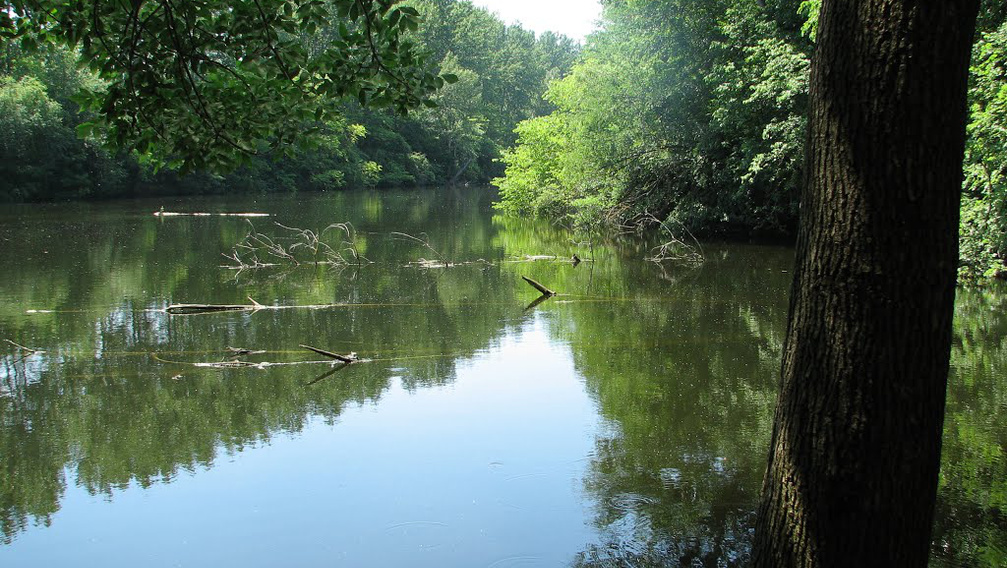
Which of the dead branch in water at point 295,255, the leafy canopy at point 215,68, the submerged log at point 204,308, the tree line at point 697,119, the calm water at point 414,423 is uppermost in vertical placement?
the tree line at point 697,119

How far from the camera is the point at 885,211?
2.60 m

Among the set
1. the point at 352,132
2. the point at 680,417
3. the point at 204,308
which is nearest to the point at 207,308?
the point at 204,308

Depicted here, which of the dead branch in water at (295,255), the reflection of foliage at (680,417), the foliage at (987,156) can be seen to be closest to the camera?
the reflection of foliage at (680,417)

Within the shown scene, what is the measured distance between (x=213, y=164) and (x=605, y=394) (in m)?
4.75

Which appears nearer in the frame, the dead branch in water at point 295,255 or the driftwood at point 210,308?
the driftwood at point 210,308

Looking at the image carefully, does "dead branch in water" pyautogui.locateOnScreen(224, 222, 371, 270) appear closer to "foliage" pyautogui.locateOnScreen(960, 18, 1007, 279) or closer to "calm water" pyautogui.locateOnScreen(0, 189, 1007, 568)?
"calm water" pyautogui.locateOnScreen(0, 189, 1007, 568)

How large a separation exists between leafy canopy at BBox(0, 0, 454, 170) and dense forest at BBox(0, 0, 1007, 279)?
16 cm

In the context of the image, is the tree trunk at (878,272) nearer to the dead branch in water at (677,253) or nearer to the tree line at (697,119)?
the tree line at (697,119)

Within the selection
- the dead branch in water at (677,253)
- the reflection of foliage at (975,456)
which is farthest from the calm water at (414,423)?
the dead branch in water at (677,253)

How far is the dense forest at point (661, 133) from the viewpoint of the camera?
12.5 meters

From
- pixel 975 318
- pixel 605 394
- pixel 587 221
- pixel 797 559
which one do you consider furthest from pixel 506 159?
pixel 797 559

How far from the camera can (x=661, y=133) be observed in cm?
2202

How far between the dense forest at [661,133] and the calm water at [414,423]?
241cm

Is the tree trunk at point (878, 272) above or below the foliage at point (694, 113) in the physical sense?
below
